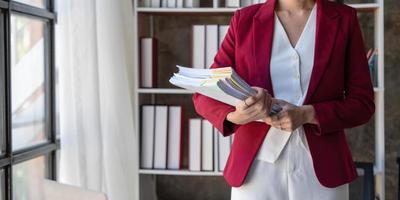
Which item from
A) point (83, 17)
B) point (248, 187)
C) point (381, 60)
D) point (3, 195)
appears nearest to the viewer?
point (248, 187)

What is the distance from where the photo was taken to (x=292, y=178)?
1.23m

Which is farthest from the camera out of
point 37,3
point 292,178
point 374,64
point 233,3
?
point 233,3

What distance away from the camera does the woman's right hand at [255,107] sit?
3.62ft

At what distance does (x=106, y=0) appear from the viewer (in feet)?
6.79

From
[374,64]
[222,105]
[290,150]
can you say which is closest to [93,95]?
[222,105]

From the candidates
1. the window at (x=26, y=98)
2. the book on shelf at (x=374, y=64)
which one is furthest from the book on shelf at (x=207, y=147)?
the book on shelf at (x=374, y=64)

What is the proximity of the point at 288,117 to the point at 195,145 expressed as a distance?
1.24m

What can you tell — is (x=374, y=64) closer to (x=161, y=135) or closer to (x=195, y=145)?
(x=195, y=145)

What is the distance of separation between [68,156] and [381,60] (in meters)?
1.41

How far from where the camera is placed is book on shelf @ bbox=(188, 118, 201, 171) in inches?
92.9

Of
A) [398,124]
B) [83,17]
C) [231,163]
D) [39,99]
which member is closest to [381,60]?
[398,124]

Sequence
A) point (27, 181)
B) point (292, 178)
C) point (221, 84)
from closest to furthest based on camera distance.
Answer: point (221, 84) → point (292, 178) → point (27, 181)

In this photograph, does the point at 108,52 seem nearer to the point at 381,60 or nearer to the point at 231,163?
the point at 231,163

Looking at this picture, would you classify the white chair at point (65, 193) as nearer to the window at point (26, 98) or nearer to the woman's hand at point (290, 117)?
the window at point (26, 98)
